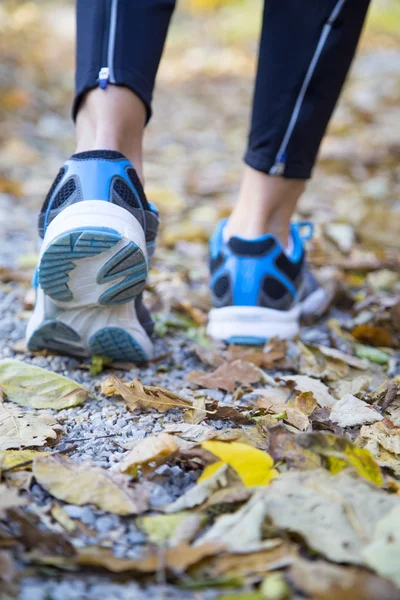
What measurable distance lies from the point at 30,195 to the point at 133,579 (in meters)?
2.20

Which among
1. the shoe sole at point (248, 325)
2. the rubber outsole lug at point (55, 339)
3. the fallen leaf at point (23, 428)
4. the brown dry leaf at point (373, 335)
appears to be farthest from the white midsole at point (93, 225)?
the brown dry leaf at point (373, 335)

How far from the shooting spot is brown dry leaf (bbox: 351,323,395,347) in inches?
61.0

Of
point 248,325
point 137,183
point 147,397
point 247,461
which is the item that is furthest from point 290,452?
point 248,325

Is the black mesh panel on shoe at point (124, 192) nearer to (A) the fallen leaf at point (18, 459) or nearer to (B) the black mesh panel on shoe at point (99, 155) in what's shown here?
(B) the black mesh panel on shoe at point (99, 155)

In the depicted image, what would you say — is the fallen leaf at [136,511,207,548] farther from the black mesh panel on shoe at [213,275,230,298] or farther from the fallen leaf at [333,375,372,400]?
the black mesh panel on shoe at [213,275,230,298]

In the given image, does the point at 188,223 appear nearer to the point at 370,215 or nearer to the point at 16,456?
the point at 370,215

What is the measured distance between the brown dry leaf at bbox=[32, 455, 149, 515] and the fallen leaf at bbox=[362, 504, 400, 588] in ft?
0.87

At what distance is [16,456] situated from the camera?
2.90ft

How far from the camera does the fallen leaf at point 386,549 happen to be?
646 mm

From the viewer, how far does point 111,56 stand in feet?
3.82

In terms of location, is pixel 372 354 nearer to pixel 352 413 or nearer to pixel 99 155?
pixel 352 413

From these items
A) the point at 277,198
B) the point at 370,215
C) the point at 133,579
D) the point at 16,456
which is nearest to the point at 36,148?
the point at 370,215

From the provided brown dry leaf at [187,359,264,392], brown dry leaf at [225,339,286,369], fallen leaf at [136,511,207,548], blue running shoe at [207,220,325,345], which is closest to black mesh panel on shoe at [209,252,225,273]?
blue running shoe at [207,220,325,345]

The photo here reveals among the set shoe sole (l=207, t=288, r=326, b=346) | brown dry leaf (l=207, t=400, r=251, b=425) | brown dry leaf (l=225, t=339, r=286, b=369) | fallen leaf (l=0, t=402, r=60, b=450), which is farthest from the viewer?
shoe sole (l=207, t=288, r=326, b=346)
